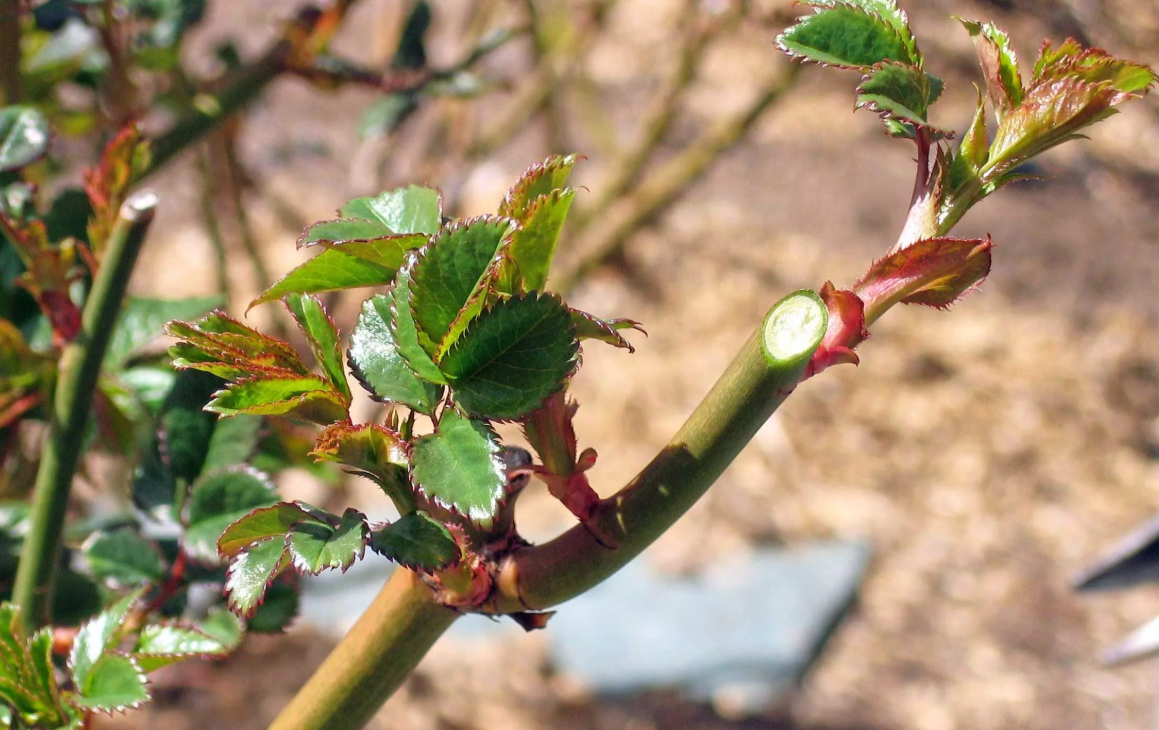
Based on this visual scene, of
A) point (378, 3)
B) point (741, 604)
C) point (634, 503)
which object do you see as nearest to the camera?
point (634, 503)

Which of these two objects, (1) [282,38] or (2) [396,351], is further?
(1) [282,38]

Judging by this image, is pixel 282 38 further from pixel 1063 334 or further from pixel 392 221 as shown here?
pixel 1063 334

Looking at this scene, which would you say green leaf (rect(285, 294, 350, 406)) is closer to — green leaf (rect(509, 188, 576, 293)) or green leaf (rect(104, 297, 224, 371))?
green leaf (rect(509, 188, 576, 293))

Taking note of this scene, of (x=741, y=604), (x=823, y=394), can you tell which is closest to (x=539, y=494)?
(x=741, y=604)

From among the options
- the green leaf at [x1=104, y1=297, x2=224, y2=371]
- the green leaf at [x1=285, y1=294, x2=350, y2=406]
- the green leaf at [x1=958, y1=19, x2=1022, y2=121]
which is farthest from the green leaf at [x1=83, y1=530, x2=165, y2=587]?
the green leaf at [x1=958, y1=19, x2=1022, y2=121]

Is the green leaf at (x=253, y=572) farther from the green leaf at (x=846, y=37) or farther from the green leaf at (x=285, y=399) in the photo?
the green leaf at (x=846, y=37)

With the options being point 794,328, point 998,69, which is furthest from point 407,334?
point 998,69

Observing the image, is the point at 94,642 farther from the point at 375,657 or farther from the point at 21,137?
the point at 21,137
